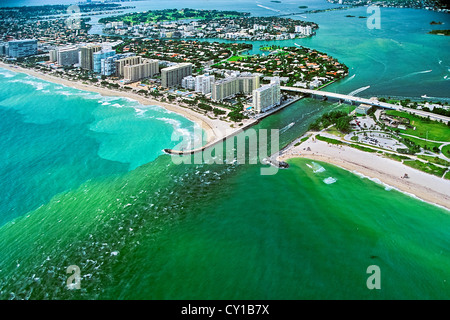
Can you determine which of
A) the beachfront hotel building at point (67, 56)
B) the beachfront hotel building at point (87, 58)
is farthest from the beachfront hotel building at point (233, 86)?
the beachfront hotel building at point (67, 56)

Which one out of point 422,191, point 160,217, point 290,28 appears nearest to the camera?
point 160,217

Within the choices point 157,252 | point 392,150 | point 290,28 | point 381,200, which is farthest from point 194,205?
point 290,28

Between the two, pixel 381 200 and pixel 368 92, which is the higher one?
pixel 368 92

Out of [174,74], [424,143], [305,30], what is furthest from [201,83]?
[305,30]

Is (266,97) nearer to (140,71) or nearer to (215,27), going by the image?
(140,71)

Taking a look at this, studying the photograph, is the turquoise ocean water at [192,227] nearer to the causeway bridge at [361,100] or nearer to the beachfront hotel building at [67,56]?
the causeway bridge at [361,100]
